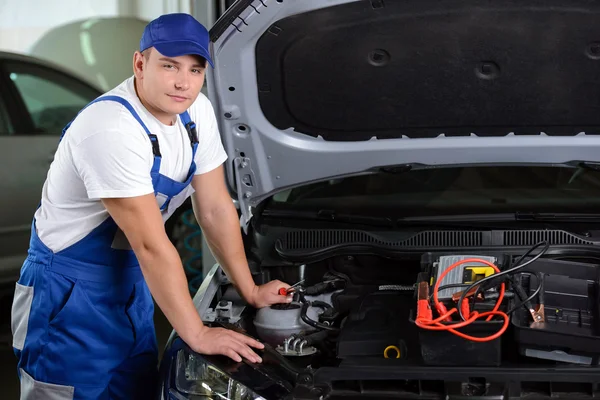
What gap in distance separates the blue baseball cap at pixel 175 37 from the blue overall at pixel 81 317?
263 millimetres

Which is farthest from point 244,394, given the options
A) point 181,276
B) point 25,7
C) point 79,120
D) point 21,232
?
point 25,7

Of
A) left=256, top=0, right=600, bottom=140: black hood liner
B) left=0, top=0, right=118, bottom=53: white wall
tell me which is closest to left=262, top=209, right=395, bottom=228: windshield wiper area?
left=256, top=0, right=600, bottom=140: black hood liner

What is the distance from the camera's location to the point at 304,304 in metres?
2.35

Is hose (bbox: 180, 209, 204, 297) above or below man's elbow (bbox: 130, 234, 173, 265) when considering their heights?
below

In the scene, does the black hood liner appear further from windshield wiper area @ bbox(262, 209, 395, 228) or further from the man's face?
the man's face

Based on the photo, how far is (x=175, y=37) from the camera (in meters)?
2.06

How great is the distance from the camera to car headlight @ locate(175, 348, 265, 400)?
6.54ft

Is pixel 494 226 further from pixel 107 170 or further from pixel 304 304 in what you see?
pixel 107 170

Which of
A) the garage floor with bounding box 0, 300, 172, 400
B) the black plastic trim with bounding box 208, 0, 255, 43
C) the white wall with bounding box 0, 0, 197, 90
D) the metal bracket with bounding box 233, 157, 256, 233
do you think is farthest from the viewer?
the white wall with bounding box 0, 0, 197, 90

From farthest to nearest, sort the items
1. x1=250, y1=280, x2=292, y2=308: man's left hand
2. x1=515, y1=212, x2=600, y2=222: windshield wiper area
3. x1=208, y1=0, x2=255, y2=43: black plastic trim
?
x1=515, y1=212, x2=600, y2=222: windshield wiper area, x1=250, y1=280, x2=292, y2=308: man's left hand, x1=208, y1=0, x2=255, y2=43: black plastic trim

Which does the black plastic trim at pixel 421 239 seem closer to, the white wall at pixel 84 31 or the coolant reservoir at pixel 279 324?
the coolant reservoir at pixel 279 324

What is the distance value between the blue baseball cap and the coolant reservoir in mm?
743

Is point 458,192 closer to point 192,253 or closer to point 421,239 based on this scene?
point 421,239

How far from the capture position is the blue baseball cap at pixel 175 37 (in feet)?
6.75
